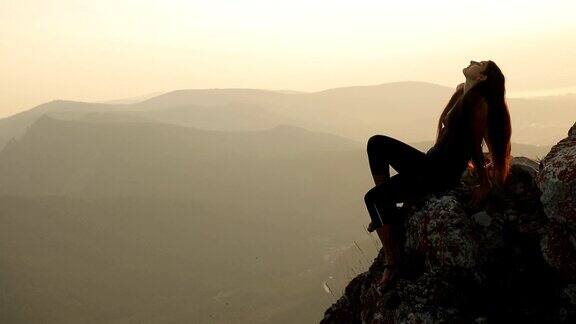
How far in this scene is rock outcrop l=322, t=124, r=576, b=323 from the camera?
4719mm

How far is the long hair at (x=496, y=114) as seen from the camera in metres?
5.45

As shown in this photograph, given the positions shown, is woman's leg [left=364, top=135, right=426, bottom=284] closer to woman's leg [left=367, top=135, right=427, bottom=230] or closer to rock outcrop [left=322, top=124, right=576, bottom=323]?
woman's leg [left=367, top=135, right=427, bottom=230]

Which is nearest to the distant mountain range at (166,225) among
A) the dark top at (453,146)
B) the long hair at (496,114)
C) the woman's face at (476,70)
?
the dark top at (453,146)

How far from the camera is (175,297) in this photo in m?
76.8

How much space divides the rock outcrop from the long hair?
0.41 m

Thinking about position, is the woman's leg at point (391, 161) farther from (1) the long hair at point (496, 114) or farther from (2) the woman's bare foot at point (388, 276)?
(1) the long hair at point (496, 114)

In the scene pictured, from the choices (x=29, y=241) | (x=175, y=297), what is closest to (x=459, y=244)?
(x=175, y=297)

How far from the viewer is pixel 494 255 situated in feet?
17.3

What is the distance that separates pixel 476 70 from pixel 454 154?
105 cm

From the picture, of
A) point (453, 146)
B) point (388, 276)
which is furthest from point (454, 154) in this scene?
point (388, 276)

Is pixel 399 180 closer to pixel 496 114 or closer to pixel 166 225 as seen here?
pixel 496 114

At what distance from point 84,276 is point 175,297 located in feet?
59.8

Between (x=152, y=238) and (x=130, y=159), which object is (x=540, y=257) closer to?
(x=152, y=238)

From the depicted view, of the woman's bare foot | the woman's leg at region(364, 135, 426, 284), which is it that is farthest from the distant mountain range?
the woman's leg at region(364, 135, 426, 284)
